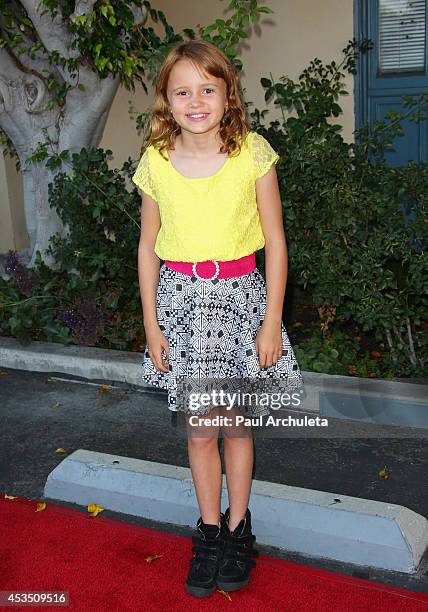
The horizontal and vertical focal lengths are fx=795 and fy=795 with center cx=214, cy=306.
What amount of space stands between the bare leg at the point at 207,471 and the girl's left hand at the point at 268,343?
10.2 inches

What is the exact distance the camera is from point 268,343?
8.54 feet

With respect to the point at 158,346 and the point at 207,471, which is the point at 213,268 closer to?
the point at 158,346

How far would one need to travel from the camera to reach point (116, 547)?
2980 millimetres

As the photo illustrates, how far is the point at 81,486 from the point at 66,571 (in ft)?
1.90

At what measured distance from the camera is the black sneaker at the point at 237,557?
8.77ft

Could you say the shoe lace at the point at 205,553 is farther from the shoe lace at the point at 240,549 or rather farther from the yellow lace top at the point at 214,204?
the yellow lace top at the point at 214,204

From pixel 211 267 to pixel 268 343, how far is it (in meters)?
0.31

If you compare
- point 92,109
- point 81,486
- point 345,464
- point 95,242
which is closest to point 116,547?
point 81,486

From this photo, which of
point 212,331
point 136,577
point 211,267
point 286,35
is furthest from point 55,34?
point 136,577

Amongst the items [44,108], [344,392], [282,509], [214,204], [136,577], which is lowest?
[136,577]

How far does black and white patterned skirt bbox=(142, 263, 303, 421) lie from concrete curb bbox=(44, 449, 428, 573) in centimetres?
54

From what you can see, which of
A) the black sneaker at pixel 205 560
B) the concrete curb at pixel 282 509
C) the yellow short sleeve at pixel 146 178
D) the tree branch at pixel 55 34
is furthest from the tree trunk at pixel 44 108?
the black sneaker at pixel 205 560

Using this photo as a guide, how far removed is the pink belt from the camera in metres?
2.61

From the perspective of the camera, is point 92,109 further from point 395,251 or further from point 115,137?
point 395,251
